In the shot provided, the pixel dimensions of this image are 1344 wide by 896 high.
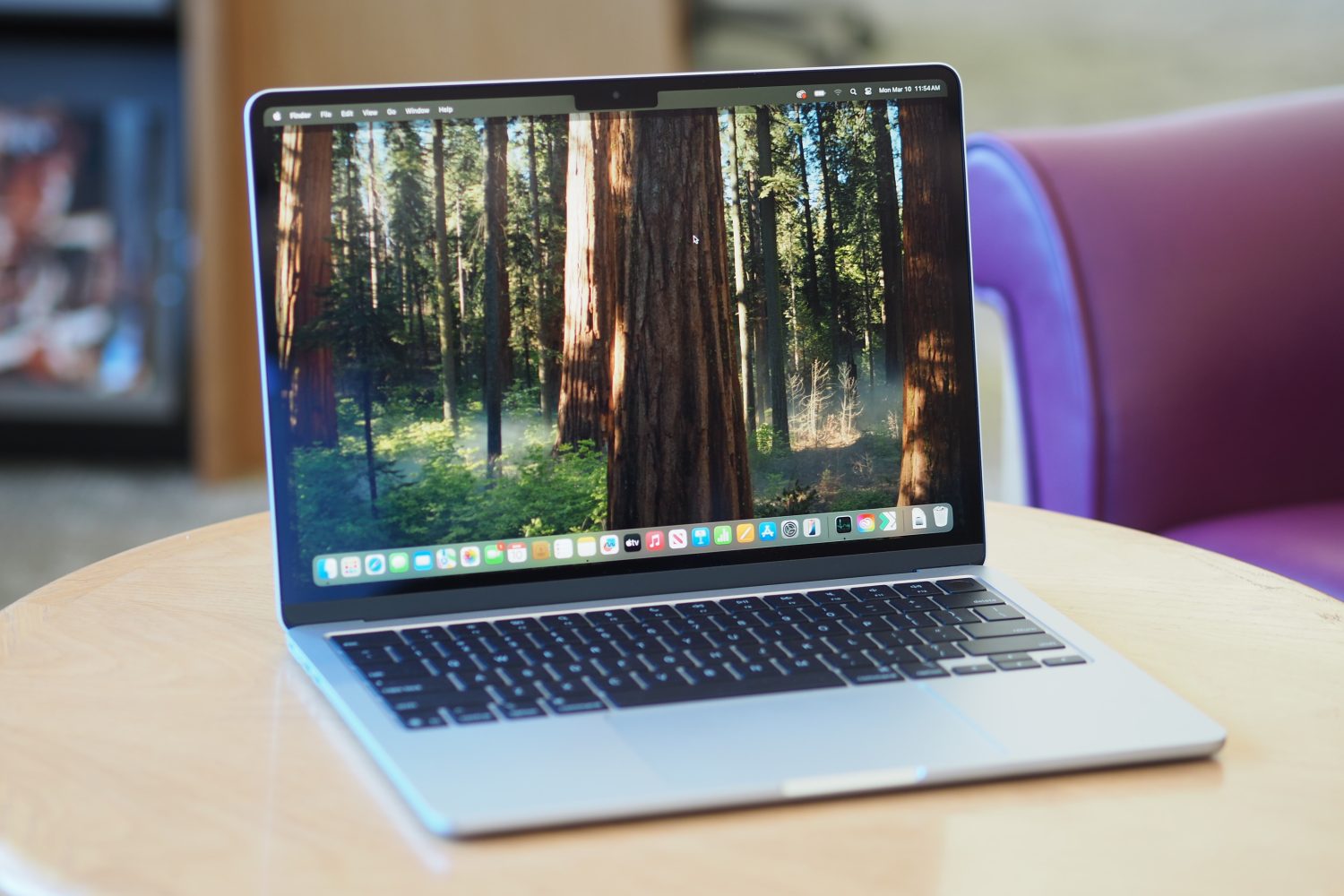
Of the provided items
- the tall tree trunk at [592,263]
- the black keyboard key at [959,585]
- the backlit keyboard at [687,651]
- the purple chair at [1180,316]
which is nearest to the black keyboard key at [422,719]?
the backlit keyboard at [687,651]

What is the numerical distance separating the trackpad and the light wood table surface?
0.05 ft

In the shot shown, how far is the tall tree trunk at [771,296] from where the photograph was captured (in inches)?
31.0

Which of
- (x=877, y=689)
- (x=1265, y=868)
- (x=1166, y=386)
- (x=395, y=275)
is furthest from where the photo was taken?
(x=1166, y=386)

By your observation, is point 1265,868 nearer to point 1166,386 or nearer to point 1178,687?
point 1178,687

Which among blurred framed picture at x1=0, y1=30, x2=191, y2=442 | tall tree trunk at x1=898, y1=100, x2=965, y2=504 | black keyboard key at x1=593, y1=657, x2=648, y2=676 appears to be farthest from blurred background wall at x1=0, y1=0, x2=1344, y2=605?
black keyboard key at x1=593, y1=657, x2=648, y2=676

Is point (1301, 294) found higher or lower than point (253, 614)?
higher

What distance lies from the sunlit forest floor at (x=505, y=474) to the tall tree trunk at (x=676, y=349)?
0.02m

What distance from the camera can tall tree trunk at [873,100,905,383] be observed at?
80 centimetres

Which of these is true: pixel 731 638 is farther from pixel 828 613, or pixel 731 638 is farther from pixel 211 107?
pixel 211 107

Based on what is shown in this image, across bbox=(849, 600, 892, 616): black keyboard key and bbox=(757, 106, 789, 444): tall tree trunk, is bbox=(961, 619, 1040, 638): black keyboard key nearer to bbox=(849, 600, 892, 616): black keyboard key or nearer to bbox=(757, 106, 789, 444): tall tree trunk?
bbox=(849, 600, 892, 616): black keyboard key

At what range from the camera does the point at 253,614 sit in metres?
0.78

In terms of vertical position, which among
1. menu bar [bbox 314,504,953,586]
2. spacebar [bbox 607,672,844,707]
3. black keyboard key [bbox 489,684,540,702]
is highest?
menu bar [bbox 314,504,953,586]

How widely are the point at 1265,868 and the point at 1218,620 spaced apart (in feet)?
0.94

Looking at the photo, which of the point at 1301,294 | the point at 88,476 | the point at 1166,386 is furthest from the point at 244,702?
the point at 88,476
